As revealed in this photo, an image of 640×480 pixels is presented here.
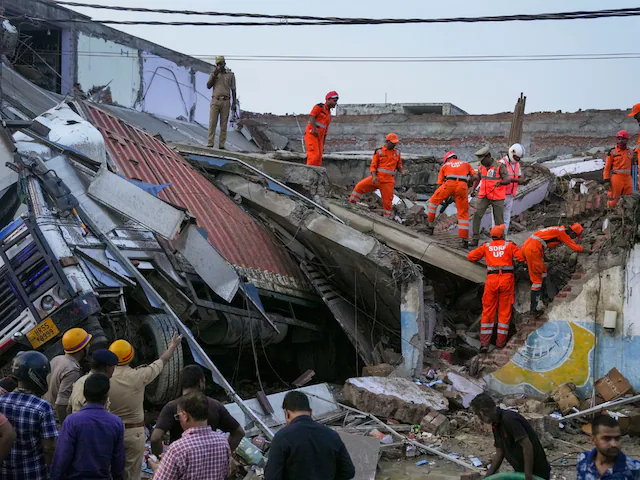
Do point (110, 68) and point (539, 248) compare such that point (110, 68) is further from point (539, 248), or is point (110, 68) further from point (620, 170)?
point (539, 248)

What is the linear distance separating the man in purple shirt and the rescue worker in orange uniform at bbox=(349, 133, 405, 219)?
31.5ft

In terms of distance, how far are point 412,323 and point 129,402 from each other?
19.8 ft

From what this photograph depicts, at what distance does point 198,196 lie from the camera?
1221 centimetres

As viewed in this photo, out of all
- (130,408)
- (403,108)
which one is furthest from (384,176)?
(403,108)

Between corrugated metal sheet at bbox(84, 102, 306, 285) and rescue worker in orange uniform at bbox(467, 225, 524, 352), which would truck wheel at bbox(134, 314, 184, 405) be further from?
rescue worker in orange uniform at bbox(467, 225, 524, 352)

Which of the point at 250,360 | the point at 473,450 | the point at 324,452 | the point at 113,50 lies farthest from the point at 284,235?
the point at 113,50

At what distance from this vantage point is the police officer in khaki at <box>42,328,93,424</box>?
5.89 meters

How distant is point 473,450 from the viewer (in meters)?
8.75

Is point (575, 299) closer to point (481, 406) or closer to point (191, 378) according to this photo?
point (481, 406)

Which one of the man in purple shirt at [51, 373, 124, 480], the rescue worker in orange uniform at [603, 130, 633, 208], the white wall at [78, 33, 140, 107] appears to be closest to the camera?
the man in purple shirt at [51, 373, 124, 480]

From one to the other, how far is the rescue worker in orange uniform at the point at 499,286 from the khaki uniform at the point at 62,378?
643 cm

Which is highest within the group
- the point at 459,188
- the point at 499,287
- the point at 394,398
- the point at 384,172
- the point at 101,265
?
the point at 384,172

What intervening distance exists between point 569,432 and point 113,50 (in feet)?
50.8

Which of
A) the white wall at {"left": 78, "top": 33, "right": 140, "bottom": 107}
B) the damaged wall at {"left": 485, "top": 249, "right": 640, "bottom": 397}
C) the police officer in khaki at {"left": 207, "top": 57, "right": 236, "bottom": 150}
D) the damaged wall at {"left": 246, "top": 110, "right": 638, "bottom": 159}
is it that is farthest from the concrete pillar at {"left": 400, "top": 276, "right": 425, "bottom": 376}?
the damaged wall at {"left": 246, "top": 110, "right": 638, "bottom": 159}
